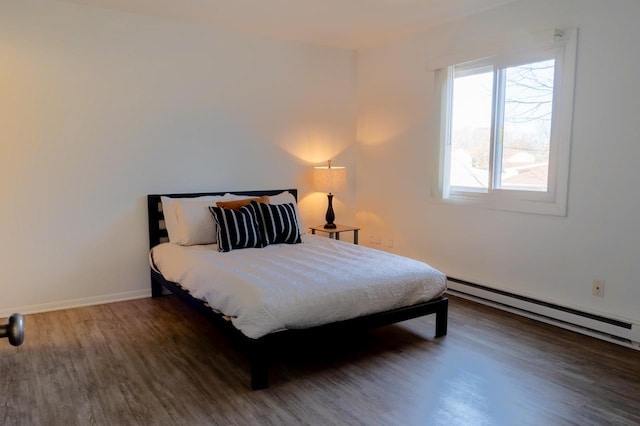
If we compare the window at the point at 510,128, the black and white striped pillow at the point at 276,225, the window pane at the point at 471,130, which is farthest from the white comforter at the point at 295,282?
the window pane at the point at 471,130

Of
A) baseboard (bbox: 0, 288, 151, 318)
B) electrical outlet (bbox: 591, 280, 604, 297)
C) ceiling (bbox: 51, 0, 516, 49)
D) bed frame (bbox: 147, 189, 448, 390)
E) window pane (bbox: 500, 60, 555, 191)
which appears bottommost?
baseboard (bbox: 0, 288, 151, 318)

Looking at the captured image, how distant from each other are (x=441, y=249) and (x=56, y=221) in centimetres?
337

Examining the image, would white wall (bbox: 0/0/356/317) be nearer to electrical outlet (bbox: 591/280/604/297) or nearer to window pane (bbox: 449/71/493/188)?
window pane (bbox: 449/71/493/188)

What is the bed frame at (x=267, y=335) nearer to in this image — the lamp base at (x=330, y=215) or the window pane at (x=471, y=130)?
the window pane at (x=471, y=130)

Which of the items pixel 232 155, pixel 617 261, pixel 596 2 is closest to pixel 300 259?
pixel 232 155

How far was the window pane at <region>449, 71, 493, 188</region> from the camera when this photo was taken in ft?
12.8

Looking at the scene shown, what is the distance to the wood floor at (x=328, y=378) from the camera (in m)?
2.20

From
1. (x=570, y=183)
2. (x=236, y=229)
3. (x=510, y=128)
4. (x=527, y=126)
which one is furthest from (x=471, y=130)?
(x=236, y=229)

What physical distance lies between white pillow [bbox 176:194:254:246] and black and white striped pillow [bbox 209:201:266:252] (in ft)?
0.32

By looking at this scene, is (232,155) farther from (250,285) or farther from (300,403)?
(300,403)

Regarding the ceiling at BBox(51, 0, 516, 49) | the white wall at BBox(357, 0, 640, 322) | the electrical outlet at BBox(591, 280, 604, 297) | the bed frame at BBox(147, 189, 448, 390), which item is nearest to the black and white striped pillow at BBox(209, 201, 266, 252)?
the bed frame at BBox(147, 189, 448, 390)

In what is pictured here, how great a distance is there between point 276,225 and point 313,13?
1803 millimetres

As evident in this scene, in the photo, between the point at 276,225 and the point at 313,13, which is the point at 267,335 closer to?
the point at 276,225

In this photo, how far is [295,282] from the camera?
269 centimetres
